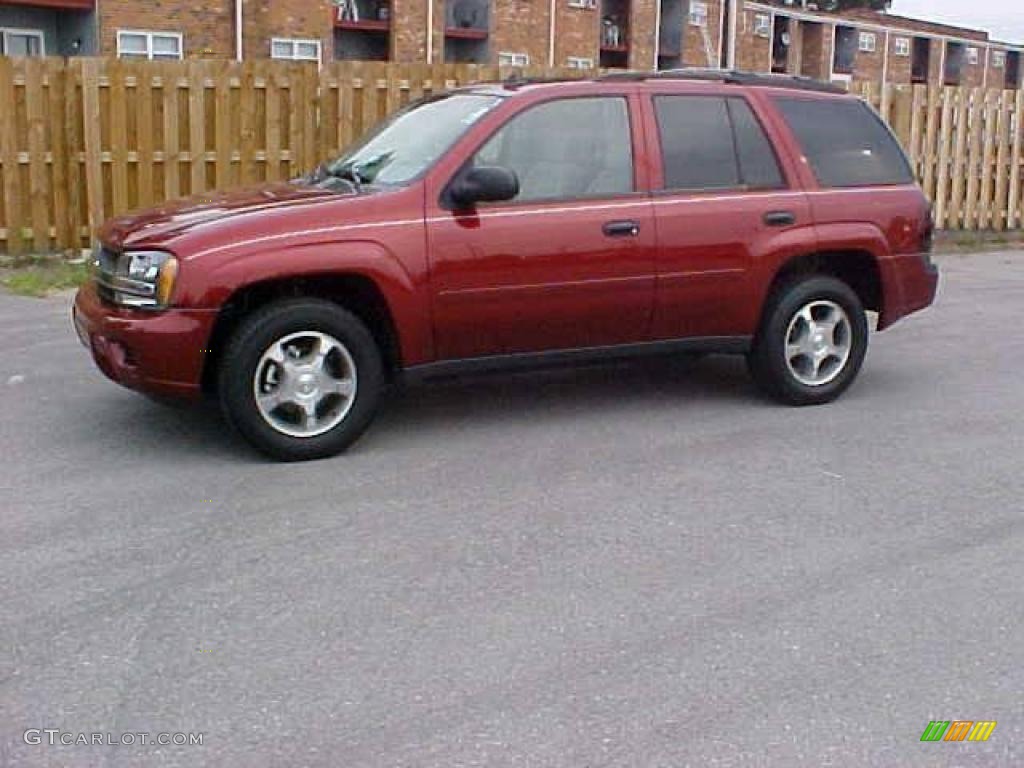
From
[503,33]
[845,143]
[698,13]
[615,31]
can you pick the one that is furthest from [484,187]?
[698,13]

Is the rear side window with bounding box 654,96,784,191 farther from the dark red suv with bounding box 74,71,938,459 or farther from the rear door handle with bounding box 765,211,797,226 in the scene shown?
the rear door handle with bounding box 765,211,797,226

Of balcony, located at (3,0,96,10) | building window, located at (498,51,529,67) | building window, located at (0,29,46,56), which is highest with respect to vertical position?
balcony, located at (3,0,96,10)

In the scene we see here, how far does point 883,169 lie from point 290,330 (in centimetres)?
374

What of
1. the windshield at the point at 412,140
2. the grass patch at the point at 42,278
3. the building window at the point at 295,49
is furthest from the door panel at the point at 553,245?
the building window at the point at 295,49

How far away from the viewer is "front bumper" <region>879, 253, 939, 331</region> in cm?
704

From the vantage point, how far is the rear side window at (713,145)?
6.47 m

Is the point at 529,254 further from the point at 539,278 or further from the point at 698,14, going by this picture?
the point at 698,14

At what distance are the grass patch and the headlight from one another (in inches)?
184

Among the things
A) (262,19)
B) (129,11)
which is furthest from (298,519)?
(262,19)

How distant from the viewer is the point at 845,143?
7.00 metres

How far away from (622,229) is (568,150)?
515 millimetres

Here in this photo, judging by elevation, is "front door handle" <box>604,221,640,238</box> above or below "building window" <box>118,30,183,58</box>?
below

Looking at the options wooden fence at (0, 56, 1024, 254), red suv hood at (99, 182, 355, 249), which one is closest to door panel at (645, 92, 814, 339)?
red suv hood at (99, 182, 355, 249)

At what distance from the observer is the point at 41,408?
6.58 m
